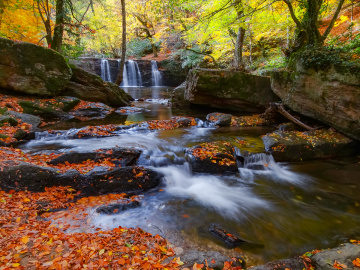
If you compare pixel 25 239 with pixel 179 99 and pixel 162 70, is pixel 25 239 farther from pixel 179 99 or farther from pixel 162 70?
pixel 162 70

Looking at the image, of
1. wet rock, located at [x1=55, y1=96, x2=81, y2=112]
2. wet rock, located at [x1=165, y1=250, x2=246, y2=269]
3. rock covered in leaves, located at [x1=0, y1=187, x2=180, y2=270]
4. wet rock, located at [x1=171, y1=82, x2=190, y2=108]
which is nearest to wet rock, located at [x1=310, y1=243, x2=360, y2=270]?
wet rock, located at [x1=165, y1=250, x2=246, y2=269]

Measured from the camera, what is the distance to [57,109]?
395 inches

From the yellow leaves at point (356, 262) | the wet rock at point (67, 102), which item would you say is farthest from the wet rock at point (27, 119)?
the yellow leaves at point (356, 262)

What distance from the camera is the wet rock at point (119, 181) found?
14.8ft

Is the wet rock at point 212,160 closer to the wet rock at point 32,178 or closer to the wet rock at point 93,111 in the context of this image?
the wet rock at point 32,178

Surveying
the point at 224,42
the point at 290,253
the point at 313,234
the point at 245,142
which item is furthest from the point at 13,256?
the point at 224,42

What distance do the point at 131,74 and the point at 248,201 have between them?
22.8m

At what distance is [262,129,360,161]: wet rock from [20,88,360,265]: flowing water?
0.24 meters

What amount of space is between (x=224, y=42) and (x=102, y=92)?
9965 millimetres

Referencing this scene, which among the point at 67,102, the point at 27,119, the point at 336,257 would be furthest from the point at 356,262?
the point at 67,102

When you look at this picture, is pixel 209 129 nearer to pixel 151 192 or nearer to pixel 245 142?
pixel 245 142

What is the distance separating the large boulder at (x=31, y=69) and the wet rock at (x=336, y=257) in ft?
38.4

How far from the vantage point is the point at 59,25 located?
36.6ft

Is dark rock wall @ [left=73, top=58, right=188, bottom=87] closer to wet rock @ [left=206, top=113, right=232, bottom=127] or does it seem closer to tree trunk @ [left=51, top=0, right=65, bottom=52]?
tree trunk @ [left=51, top=0, right=65, bottom=52]
